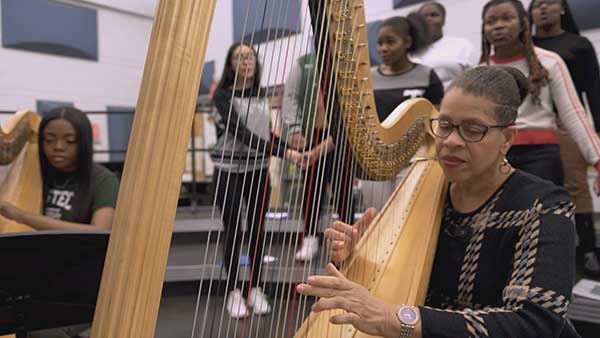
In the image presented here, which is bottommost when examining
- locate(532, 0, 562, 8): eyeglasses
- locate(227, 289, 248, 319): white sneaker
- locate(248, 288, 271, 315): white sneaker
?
locate(248, 288, 271, 315): white sneaker

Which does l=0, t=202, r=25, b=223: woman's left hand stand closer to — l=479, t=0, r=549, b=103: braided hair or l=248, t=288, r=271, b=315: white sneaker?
l=248, t=288, r=271, b=315: white sneaker

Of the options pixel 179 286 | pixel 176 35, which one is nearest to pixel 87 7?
pixel 179 286

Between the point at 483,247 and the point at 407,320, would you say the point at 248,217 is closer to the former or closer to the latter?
the point at 407,320

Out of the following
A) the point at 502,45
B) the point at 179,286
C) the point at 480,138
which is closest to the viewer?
the point at 480,138

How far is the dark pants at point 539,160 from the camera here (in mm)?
1658

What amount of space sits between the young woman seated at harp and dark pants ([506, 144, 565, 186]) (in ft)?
4.83

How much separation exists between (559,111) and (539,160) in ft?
0.72

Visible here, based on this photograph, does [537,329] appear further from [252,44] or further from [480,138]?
[252,44]

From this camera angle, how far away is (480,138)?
93 centimetres

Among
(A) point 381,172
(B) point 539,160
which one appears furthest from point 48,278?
(B) point 539,160

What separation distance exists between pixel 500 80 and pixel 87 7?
5.72 metres

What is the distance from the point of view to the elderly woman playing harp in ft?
2.41

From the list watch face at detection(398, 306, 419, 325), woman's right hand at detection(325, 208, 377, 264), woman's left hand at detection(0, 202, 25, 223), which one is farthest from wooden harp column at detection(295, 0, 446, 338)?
woman's left hand at detection(0, 202, 25, 223)

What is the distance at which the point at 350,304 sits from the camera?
2.29 ft
